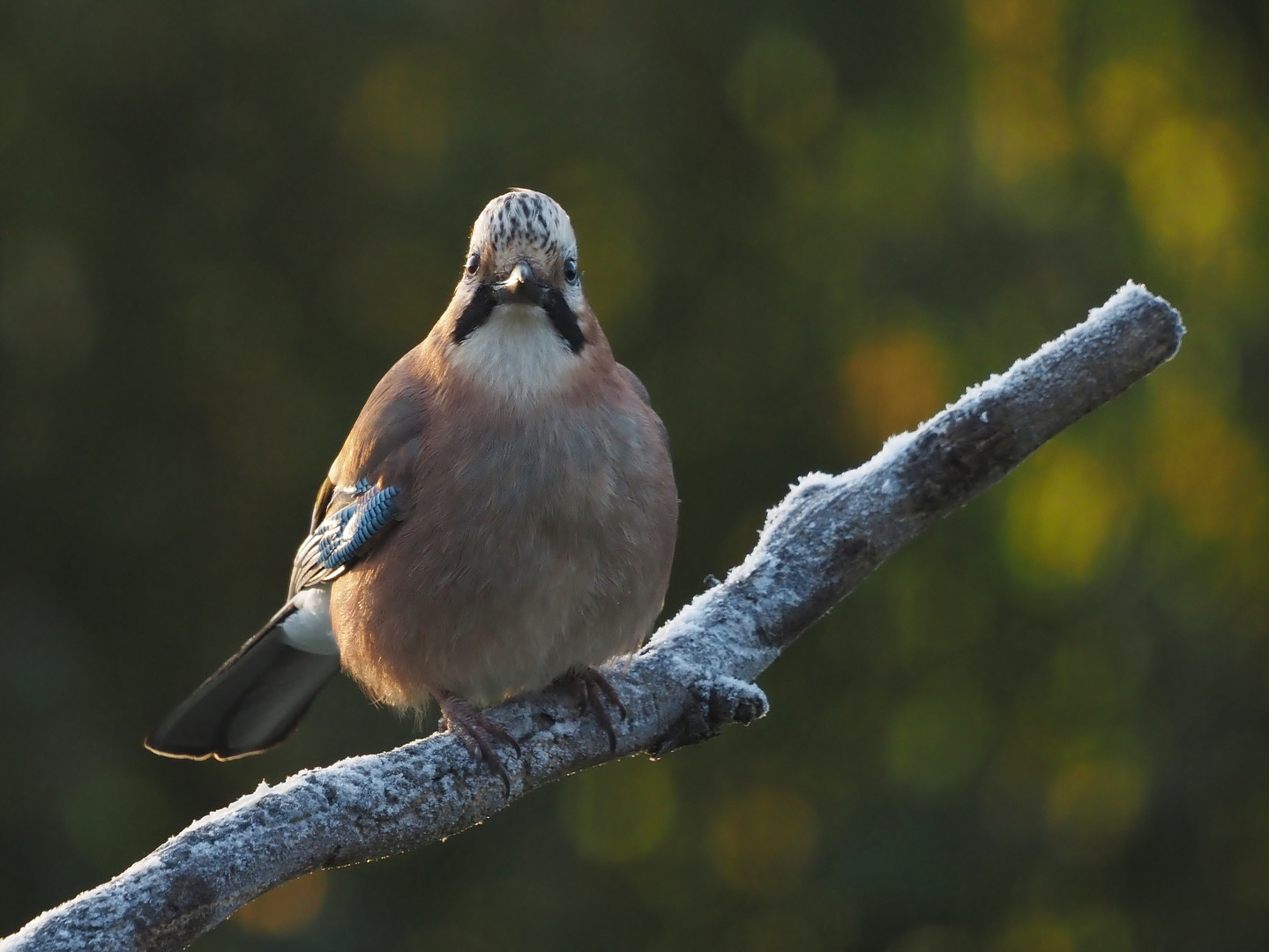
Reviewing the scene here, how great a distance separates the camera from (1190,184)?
223 inches

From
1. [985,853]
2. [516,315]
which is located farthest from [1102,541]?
[516,315]

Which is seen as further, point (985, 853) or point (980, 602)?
point (980, 602)

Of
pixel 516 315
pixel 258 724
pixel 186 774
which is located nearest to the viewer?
pixel 516 315

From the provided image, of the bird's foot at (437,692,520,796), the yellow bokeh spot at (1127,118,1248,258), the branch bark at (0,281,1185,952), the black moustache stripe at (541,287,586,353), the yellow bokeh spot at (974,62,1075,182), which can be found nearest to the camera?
the branch bark at (0,281,1185,952)

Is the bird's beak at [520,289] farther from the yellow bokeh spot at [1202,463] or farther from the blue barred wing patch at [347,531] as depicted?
the yellow bokeh spot at [1202,463]

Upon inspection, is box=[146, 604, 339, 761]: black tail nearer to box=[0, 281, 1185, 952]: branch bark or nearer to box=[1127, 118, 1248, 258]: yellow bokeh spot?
box=[0, 281, 1185, 952]: branch bark

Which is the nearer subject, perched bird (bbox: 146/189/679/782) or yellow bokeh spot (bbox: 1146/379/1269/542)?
perched bird (bbox: 146/189/679/782)

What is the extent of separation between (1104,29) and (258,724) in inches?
162

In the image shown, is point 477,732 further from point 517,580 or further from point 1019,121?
point 1019,121

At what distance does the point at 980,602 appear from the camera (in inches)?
220

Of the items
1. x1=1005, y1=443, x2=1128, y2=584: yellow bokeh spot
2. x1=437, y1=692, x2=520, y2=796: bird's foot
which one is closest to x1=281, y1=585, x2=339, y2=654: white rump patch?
x1=437, y1=692, x2=520, y2=796: bird's foot

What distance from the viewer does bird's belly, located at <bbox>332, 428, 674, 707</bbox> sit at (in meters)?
2.90

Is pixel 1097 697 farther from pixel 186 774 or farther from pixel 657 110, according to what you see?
pixel 186 774

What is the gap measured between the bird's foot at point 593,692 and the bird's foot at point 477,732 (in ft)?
0.60
